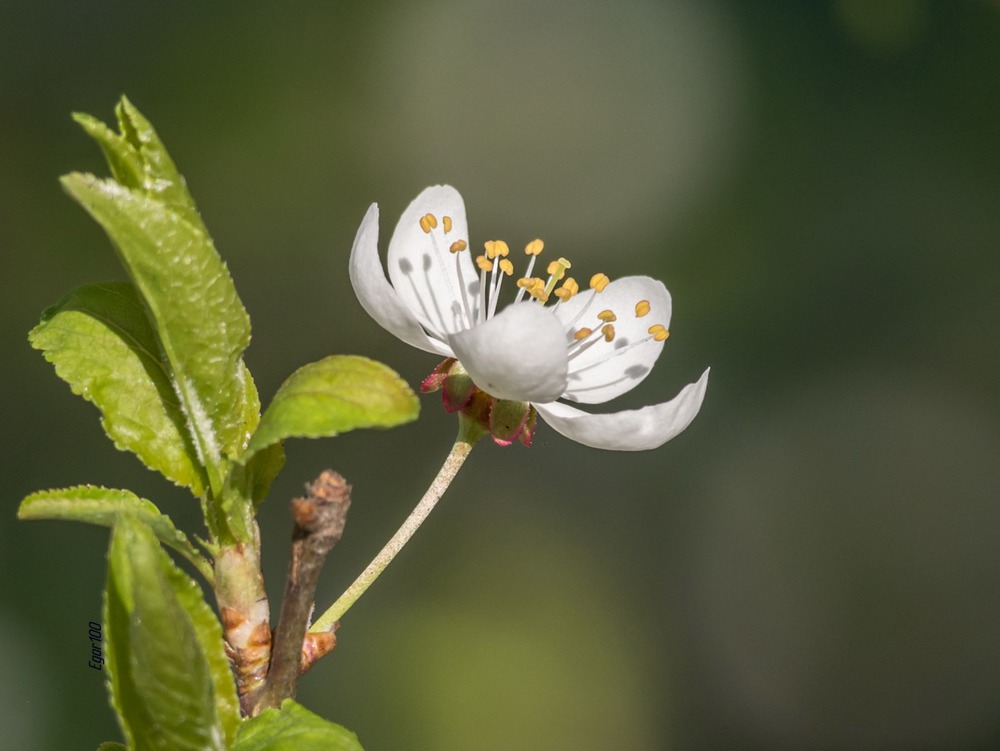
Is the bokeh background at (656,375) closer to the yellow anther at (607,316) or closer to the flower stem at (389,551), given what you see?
the yellow anther at (607,316)

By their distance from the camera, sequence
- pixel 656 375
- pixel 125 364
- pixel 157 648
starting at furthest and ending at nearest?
pixel 656 375 < pixel 125 364 < pixel 157 648

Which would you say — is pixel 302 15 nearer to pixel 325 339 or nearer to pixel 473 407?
pixel 325 339

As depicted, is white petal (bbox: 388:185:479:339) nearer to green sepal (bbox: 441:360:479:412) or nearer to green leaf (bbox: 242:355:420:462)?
green sepal (bbox: 441:360:479:412)

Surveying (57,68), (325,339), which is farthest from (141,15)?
(325,339)

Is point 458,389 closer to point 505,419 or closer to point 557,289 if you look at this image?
point 505,419

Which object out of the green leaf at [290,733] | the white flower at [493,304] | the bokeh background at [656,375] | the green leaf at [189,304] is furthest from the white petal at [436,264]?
the bokeh background at [656,375]

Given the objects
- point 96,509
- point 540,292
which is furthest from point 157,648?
point 540,292
